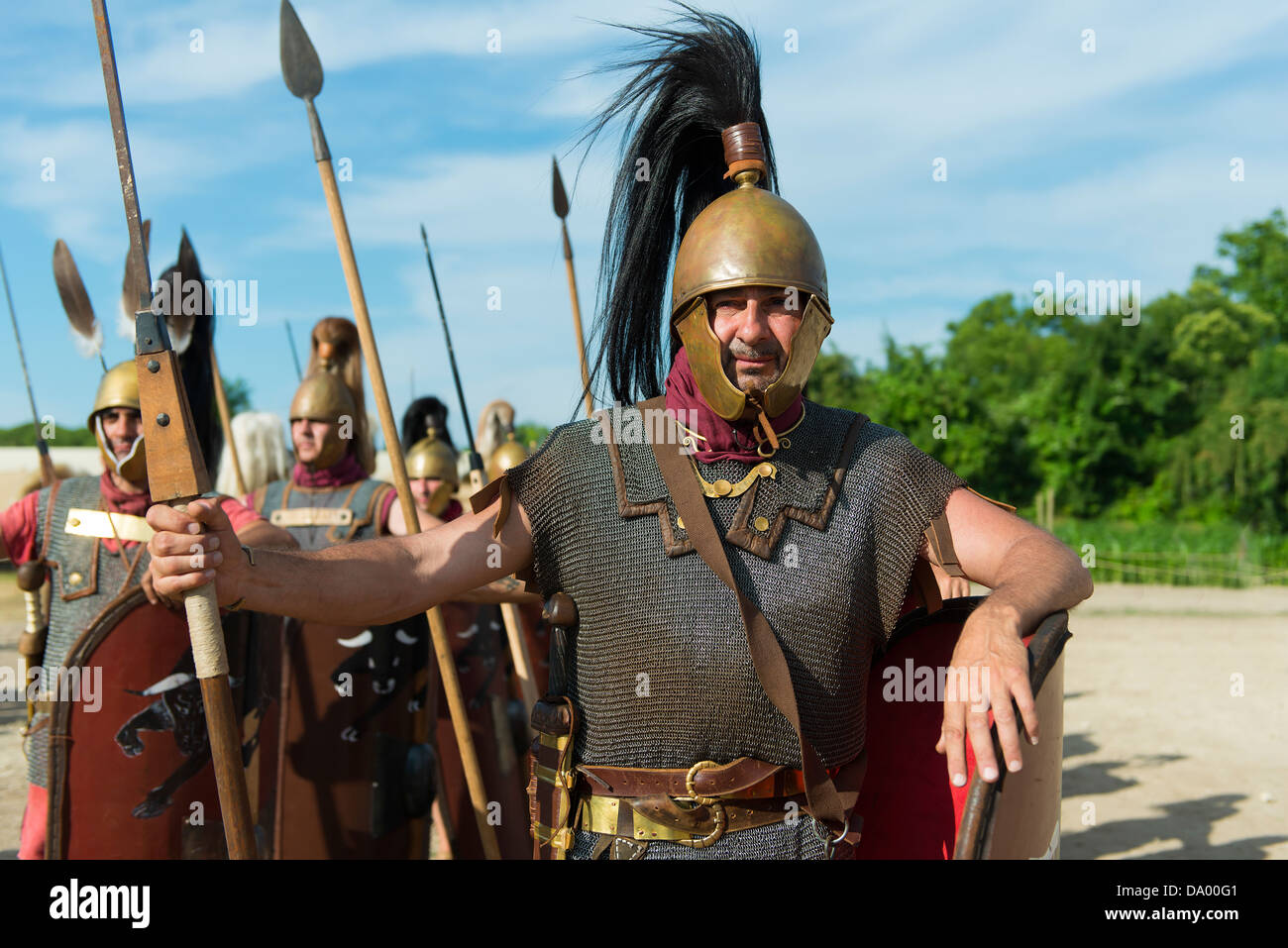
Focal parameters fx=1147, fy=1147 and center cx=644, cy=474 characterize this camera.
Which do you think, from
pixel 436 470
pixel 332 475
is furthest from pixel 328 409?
pixel 436 470

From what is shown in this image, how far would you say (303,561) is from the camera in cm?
213

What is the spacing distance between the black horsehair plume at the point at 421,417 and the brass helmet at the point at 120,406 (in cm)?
347

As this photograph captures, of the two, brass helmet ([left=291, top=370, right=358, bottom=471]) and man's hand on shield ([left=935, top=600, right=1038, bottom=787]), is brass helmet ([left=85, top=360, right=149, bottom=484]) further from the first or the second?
man's hand on shield ([left=935, top=600, right=1038, bottom=787])

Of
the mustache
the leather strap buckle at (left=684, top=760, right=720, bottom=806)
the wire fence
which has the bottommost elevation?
the wire fence

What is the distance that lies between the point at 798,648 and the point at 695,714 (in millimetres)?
240

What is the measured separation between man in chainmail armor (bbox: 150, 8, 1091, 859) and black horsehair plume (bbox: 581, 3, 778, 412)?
232 millimetres

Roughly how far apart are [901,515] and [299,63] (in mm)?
2407

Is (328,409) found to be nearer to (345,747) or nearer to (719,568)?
(345,747)

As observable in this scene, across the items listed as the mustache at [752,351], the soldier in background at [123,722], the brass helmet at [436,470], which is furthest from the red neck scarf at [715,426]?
the brass helmet at [436,470]

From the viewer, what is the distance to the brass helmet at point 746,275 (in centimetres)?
225

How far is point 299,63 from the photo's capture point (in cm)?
355

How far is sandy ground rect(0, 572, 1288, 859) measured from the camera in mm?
5691

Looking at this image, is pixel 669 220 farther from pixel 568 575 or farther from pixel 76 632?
pixel 76 632

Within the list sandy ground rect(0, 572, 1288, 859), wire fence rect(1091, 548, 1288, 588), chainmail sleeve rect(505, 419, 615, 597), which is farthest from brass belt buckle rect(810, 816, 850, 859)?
wire fence rect(1091, 548, 1288, 588)
